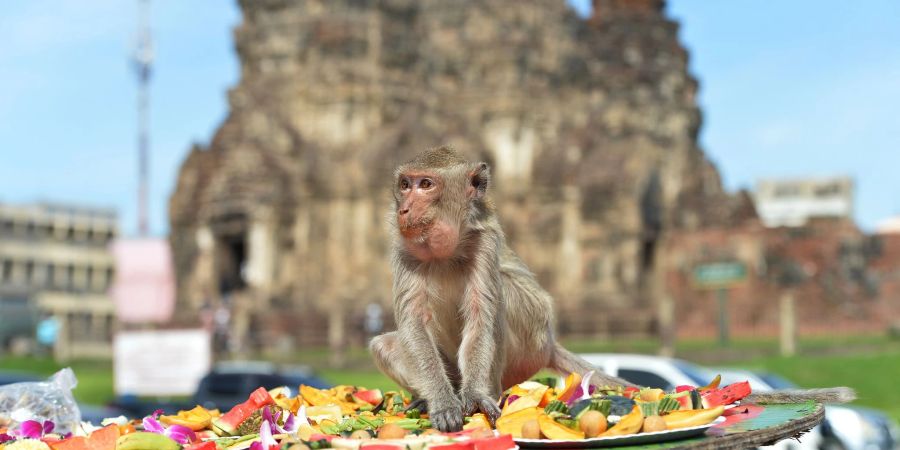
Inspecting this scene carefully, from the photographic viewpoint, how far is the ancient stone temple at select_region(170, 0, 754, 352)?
3447 cm

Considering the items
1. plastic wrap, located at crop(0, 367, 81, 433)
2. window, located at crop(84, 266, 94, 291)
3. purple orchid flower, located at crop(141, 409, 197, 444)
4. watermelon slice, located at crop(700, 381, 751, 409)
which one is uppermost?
watermelon slice, located at crop(700, 381, 751, 409)

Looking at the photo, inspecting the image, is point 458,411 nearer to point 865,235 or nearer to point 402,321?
point 402,321

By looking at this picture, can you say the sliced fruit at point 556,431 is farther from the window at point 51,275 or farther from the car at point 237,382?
the window at point 51,275

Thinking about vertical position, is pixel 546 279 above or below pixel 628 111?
below

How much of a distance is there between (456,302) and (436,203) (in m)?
0.46

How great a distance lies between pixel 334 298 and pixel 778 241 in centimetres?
1401

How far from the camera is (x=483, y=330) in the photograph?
3.92m

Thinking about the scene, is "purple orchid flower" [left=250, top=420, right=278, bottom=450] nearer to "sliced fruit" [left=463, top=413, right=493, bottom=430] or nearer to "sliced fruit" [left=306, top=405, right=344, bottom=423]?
"sliced fruit" [left=306, top=405, right=344, bottom=423]

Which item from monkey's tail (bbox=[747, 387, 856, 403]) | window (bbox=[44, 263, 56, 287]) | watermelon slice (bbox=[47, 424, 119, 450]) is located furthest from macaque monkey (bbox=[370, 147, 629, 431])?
window (bbox=[44, 263, 56, 287])

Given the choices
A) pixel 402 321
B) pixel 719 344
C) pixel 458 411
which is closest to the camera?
pixel 458 411

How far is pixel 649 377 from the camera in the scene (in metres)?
Result: 8.95

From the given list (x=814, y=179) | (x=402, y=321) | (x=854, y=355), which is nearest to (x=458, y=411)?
(x=402, y=321)

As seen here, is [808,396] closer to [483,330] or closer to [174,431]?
[483,330]

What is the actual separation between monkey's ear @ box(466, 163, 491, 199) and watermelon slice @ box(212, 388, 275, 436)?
3.35 feet
